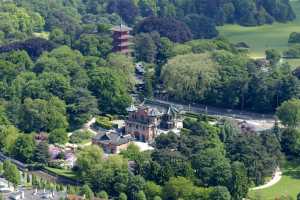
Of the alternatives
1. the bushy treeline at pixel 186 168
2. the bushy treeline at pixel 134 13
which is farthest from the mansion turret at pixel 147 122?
the bushy treeline at pixel 134 13

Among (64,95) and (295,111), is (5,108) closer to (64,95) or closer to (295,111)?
(64,95)

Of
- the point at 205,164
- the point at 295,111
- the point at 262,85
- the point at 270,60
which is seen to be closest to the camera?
the point at 205,164

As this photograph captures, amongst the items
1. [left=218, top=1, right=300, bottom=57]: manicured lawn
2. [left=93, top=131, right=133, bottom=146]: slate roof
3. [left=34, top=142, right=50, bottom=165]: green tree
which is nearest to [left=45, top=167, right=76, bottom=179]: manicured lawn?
[left=34, top=142, right=50, bottom=165]: green tree

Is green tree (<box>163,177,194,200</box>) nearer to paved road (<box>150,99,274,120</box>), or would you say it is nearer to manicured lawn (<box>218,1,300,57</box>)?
paved road (<box>150,99,274,120</box>)

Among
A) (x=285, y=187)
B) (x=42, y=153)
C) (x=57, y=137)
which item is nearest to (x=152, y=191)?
(x=285, y=187)

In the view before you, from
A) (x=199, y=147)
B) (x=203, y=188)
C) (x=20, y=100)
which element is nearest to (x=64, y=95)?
(x=20, y=100)

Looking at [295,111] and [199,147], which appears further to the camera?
[295,111]

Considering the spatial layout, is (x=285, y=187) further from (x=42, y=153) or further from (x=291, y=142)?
(x=42, y=153)
